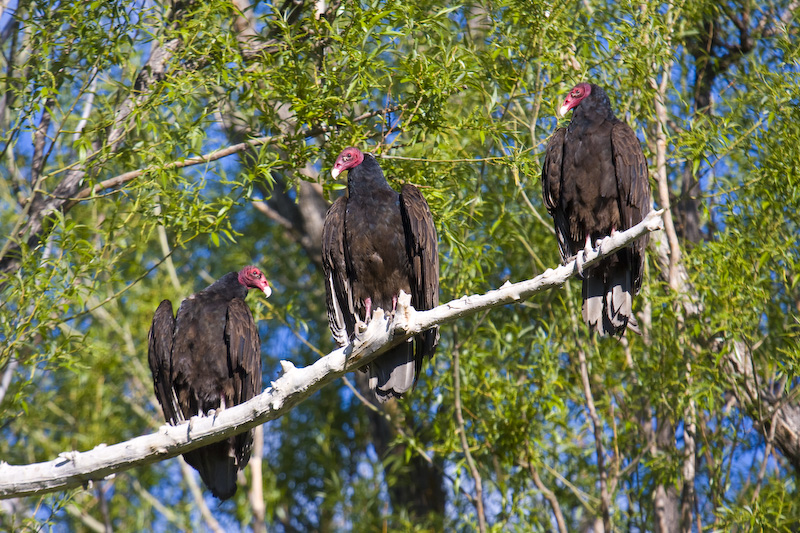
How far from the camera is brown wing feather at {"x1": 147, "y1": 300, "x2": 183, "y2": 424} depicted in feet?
14.2

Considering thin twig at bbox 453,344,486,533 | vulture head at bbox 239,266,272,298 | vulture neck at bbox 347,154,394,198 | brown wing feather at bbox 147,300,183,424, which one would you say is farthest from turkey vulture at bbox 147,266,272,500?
thin twig at bbox 453,344,486,533

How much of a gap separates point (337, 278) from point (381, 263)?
0.26 m

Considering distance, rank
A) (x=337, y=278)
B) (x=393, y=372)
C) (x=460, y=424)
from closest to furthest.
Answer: (x=393, y=372), (x=337, y=278), (x=460, y=424)

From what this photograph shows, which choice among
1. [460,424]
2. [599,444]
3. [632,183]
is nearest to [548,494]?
[599,444]

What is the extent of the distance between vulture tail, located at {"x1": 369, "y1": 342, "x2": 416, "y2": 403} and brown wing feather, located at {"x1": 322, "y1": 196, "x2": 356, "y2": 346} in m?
0.24

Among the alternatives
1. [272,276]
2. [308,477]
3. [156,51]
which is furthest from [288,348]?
[156,51]

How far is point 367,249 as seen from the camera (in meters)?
3.96

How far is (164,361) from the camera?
4320mm

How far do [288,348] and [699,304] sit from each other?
205 inches

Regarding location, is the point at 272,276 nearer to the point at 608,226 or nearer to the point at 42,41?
the point at 42,41

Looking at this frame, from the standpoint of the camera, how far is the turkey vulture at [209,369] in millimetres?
4230

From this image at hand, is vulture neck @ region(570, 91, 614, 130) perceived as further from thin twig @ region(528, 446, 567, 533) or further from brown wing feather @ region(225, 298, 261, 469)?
thin twig @ region(528, 446, 567, 533)

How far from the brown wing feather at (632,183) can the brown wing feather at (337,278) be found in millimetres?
1375

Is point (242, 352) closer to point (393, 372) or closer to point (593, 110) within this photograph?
point (393, 372)
